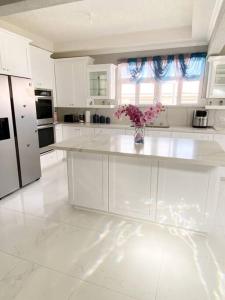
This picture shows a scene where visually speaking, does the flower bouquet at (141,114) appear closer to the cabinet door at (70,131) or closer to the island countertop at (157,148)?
the island countertop at (157,148)

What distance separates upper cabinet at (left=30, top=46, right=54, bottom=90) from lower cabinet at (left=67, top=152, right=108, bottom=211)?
2228 millimetres

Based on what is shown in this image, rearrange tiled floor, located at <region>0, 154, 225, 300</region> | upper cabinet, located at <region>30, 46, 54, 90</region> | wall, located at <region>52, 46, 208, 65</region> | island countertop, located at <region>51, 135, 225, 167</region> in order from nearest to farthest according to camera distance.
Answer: tiled floor, located at <region>0, 154, 225, 300</region>, island countertop, located at <region>51, 135, 225, 167</region>, upper cabinet, located at <region>30, 46, 54, 90</region>, wall, located at <region>52, 46, 208, 65</region>

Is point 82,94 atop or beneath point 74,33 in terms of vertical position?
beneath

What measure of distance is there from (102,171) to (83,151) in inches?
14.0

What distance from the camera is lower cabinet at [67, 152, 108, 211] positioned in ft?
8.09

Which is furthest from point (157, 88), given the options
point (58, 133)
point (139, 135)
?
point (58, 133)

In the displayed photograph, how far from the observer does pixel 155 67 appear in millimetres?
4297

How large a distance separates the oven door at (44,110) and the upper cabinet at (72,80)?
60 cm

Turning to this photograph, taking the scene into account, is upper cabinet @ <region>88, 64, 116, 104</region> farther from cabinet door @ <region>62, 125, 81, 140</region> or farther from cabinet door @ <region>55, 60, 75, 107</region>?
cabinet door @ <region>62, 125, 81, 140</region>

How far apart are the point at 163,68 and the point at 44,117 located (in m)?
2.68

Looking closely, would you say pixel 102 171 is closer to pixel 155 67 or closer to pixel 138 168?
pixel 138 168

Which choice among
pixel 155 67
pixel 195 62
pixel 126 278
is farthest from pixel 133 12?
pixel 126 278

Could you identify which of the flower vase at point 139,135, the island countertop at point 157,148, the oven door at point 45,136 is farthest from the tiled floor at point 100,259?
the oven door at point 45,136

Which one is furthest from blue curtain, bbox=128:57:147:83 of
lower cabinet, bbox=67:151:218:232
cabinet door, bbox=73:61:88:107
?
lower cabinet, bbox=67:151:218:232
